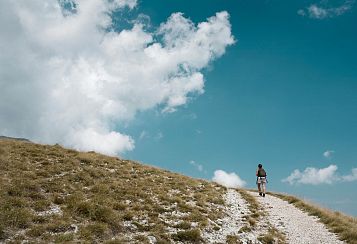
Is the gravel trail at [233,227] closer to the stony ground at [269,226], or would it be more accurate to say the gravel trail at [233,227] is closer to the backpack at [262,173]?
the stony ground at [269,226]

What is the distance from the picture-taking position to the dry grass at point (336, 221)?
2799cm

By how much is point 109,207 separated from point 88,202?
4.57 ft

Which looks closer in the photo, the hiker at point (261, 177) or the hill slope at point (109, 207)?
the hill slope at point (109, 207)

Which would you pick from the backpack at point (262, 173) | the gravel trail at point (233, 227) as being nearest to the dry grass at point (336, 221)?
the gravel trail at point (233, 227)

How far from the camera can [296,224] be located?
31953 millimetres

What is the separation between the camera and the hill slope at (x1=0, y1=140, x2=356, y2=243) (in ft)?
72.0

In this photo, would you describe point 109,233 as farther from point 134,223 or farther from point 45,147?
point 45,147

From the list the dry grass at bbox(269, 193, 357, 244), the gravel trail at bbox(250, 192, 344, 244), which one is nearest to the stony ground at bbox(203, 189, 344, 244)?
the gravel trail at bbox(250, 192, 344, 244)

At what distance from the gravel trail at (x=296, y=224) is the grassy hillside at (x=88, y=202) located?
501 centimetres

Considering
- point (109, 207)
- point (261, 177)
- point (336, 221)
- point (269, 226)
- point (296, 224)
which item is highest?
point (261, 177)

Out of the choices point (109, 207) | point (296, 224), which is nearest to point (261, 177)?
point (296, 224)

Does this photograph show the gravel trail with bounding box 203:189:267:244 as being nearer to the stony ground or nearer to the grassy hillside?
the stony ground

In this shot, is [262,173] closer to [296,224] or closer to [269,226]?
[296,224]

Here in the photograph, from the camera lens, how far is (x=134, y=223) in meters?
24.7
